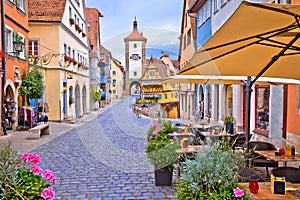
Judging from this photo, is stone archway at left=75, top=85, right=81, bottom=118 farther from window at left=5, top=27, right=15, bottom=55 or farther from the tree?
window at left=5, top=27, right=15, bottom=55

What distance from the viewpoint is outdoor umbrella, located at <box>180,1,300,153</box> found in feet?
7.42

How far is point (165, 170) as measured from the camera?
539 cm

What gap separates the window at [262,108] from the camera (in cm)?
946

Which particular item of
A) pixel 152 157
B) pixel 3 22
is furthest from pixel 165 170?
pixel 3 22

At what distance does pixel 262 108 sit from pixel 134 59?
168 feet

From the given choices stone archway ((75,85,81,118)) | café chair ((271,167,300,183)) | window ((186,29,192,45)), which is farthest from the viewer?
stone archway ((75,85,81,118))

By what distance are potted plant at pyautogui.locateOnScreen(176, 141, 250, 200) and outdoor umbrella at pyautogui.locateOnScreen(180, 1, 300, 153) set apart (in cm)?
107

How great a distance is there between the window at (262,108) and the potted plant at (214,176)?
706 cm

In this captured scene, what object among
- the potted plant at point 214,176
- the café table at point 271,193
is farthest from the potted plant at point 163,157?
the potted plant at point 214,176

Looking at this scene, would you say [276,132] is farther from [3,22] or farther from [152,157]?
[3,22]

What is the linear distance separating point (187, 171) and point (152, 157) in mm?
2737

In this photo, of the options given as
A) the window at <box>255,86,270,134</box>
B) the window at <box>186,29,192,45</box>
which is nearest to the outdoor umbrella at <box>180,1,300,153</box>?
the window at <box>255,86,270,134</box>

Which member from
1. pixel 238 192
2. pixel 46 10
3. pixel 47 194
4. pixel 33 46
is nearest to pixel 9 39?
pixel 33 46

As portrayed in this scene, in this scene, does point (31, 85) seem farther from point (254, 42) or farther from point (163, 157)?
point (254, 42)
